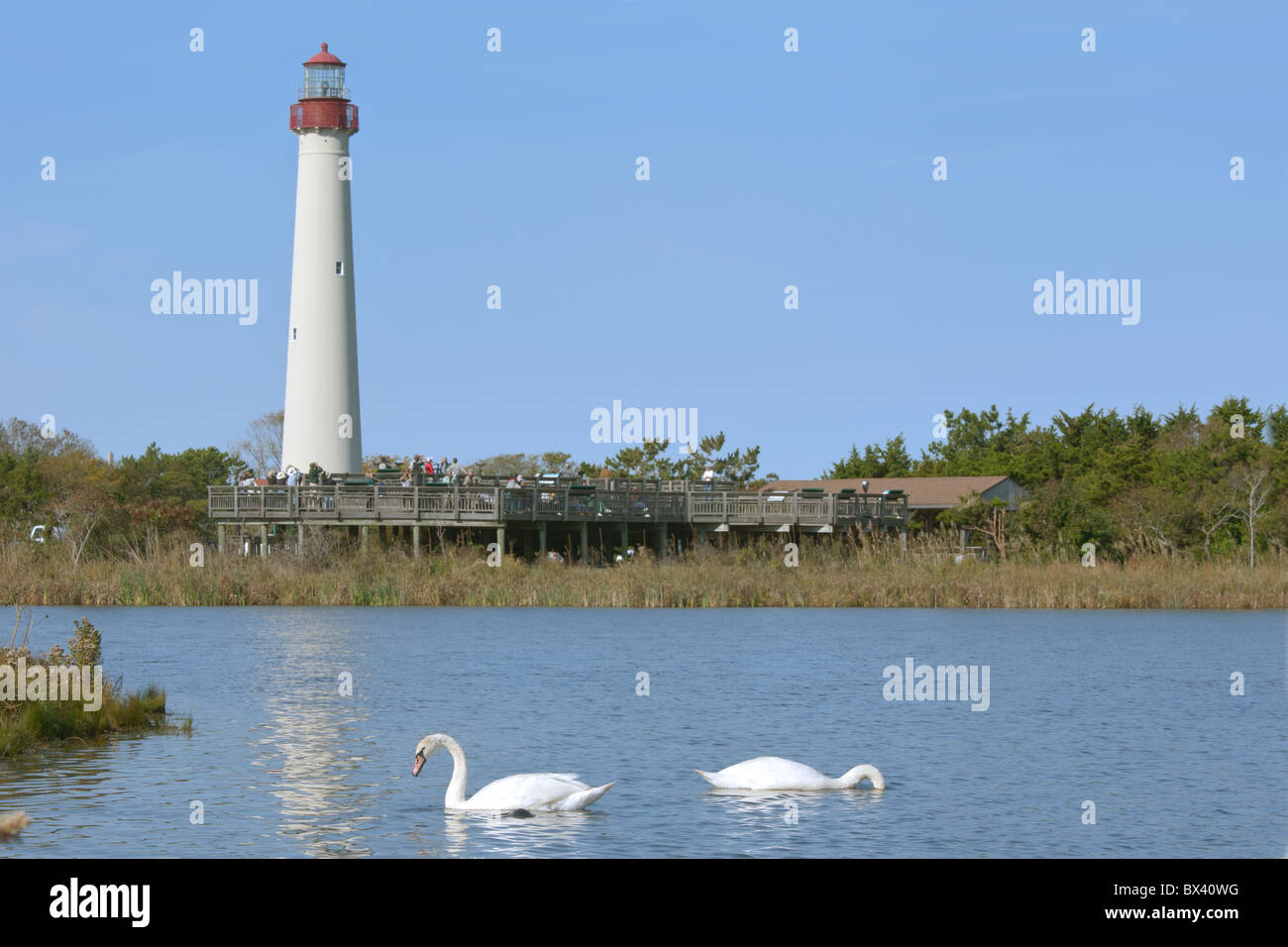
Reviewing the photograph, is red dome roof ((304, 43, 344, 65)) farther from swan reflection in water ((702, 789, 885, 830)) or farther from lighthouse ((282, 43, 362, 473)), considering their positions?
swan reflection in water ((702, 789, 885, 830))

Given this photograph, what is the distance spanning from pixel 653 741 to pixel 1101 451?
65.8 metres

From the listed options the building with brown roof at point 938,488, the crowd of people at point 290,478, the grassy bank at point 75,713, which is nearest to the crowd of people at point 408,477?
the crowd of people at point 290,478

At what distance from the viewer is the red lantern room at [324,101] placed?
205ft

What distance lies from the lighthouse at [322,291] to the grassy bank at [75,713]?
39132 millimetres

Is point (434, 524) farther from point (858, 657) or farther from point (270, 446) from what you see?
point (270, 446)

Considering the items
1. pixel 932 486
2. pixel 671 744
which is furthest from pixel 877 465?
pixel 671 744

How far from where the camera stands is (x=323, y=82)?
210ft

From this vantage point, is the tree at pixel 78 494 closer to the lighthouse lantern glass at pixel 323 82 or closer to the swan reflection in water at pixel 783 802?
the lighthouse lantern glass at pixel 323 82

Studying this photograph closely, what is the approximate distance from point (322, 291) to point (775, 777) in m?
47.0

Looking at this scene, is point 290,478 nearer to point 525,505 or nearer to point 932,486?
point 525,505

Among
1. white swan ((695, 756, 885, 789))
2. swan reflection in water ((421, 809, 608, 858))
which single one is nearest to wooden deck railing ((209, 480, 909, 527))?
white swan ((695, 756, 885, 789))

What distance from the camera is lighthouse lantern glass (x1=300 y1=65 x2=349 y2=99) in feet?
209
